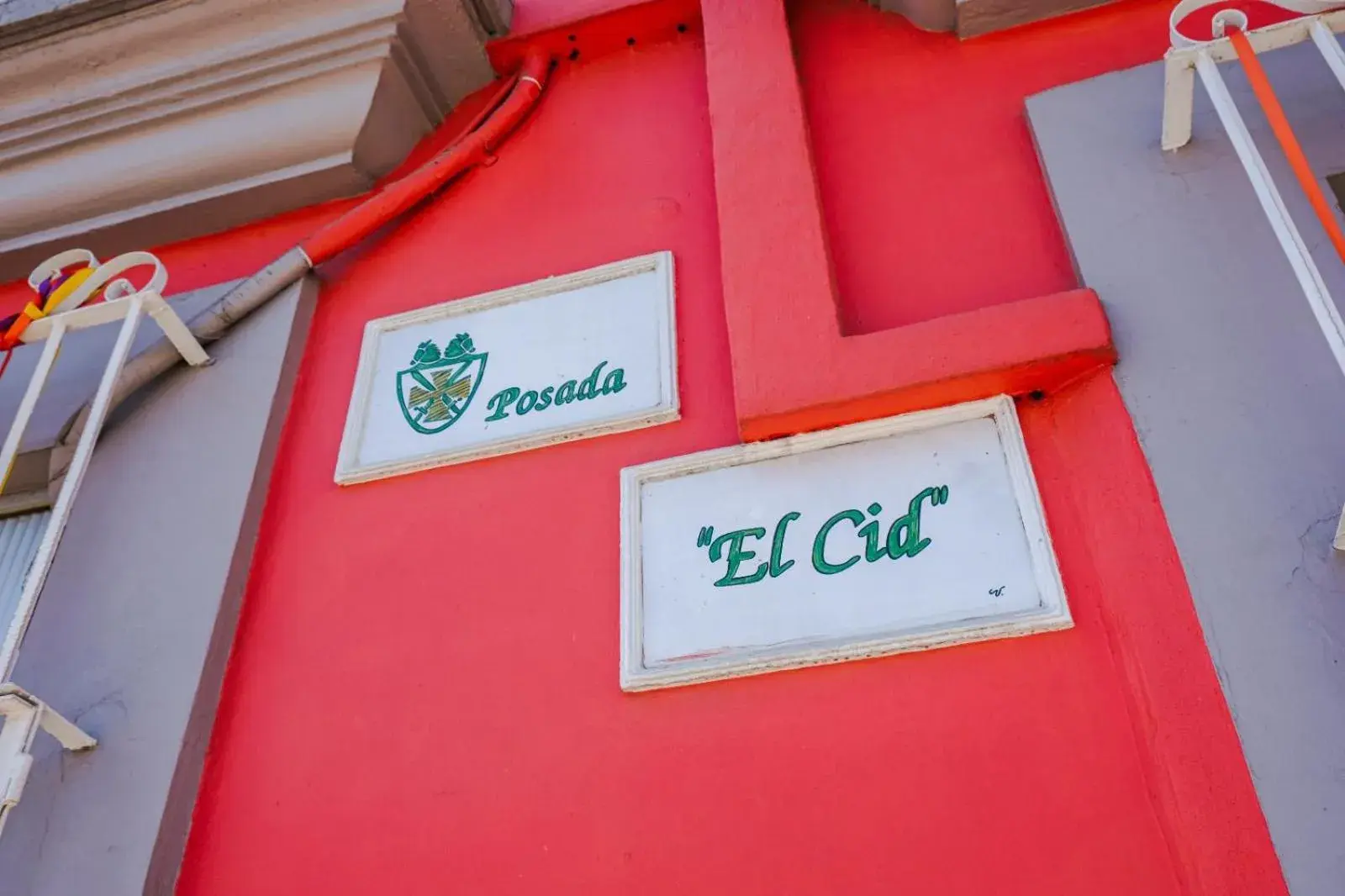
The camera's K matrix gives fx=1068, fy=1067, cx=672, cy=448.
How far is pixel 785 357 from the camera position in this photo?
2.41 metres

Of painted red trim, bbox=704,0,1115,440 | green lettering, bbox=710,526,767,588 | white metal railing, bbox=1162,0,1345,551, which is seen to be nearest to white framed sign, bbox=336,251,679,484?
painted red trim, bbox=704,0,1115,440

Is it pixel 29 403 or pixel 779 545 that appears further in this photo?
pixel 29 403

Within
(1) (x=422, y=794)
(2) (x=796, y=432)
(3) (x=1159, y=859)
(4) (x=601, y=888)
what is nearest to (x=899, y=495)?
(2) (x=796, y=432)

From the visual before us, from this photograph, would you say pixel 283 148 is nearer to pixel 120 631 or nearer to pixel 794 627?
pixel 120 631

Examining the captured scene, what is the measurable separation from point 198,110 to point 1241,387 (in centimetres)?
302

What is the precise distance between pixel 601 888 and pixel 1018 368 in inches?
52.6

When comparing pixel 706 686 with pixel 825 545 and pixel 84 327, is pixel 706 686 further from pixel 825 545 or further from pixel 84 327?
pixel 84 327

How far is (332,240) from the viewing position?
3.18 m

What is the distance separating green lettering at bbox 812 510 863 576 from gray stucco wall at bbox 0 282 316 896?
1.41 meters

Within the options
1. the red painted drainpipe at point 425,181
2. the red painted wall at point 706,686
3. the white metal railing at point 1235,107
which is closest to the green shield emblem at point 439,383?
the red painted wall at point 706,686

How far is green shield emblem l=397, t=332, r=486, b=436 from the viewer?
2.79m

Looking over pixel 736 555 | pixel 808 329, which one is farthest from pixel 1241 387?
pixel 736 555

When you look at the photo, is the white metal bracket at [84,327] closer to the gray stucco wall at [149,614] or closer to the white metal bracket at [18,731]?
the gray stucco wall at [149,614]
